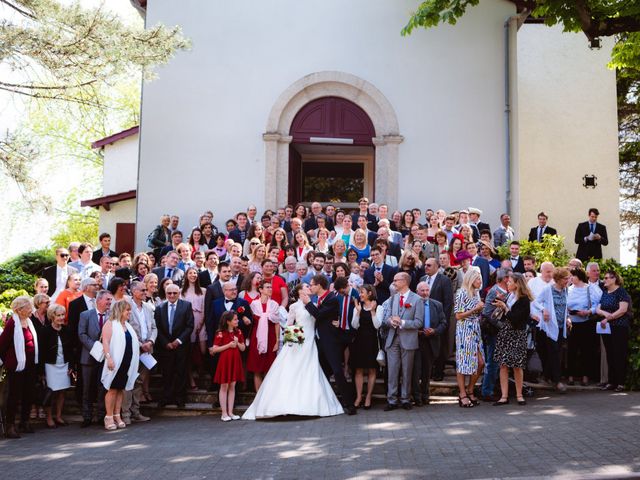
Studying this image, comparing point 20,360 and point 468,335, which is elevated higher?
point 468,335

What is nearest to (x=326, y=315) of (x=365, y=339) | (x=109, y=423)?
(x=365, y=339)

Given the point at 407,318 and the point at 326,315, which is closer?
the point at 407,318

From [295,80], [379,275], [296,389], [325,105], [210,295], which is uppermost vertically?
[295,80]

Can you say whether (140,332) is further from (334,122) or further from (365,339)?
(334,122)

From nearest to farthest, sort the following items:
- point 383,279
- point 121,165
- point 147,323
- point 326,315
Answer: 1. point 326,315
2. point 147,323
3. point 383,279
4. point 121,165

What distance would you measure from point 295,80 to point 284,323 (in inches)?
339

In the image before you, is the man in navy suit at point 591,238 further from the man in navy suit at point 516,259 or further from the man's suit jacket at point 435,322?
the man's suit jacket at point 435,322

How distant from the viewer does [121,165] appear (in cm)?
2416

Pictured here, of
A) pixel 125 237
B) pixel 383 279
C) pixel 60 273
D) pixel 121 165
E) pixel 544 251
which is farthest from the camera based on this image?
pixel 121 165

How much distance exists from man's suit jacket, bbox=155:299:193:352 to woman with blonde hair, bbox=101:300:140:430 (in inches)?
25.4

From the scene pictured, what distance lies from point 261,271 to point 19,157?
4571mm

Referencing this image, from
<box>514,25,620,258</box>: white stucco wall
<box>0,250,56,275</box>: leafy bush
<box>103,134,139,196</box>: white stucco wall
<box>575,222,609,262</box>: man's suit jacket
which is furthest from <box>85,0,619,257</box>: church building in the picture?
<box>103,134,139,196</box>: white stucco wall

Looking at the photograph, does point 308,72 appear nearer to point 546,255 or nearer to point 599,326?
point 546,255

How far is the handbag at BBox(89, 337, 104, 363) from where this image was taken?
9.53m
